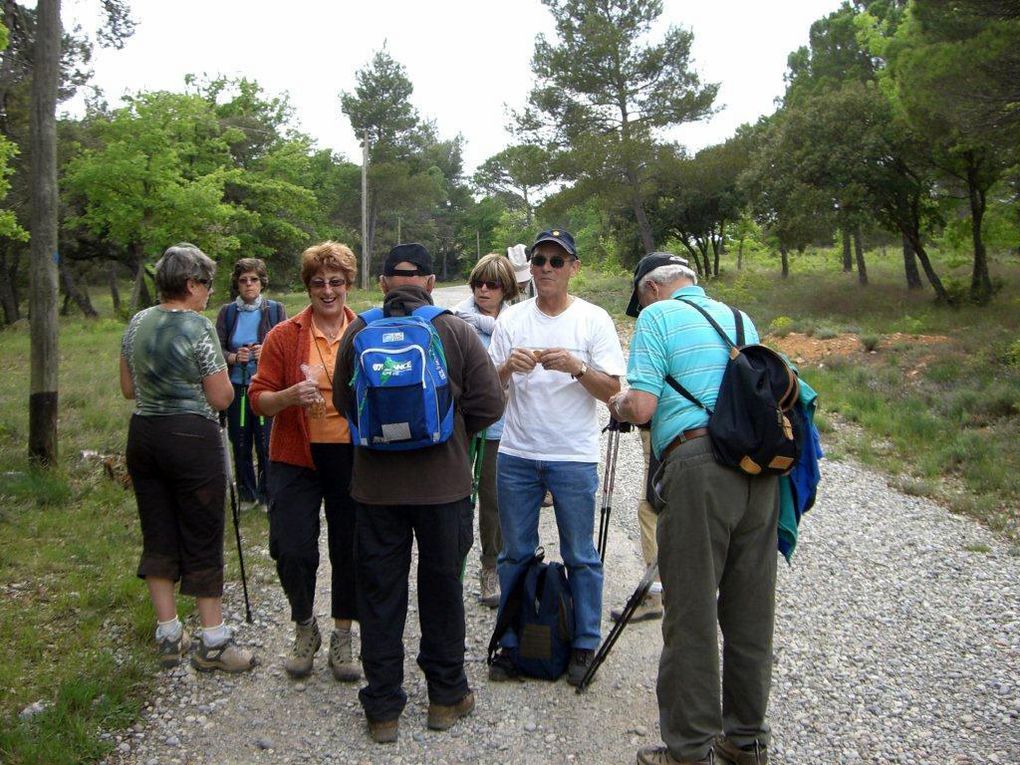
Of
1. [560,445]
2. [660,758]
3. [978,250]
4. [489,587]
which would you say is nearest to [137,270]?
[978,250]

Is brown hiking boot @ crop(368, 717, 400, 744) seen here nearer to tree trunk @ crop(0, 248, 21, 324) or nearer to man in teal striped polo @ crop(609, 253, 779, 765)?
man in teal striped polo @ crop(609, 253, 779, 765)

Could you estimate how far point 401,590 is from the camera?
3.53 m

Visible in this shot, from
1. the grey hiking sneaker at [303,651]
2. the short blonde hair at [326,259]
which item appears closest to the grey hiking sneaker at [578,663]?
the grey hiking sneaker at [303,651]

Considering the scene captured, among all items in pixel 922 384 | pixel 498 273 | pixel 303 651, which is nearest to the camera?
pixel 303 651

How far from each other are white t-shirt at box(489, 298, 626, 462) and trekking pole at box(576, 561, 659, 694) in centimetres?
64

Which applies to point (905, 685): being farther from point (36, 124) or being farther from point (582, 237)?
point (582, 237)

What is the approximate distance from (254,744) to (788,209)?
75.7 ft

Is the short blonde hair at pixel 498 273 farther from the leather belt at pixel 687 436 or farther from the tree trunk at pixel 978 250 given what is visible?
the tree trunk at pixel 978 250

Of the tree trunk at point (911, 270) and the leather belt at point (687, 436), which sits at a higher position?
the tree trunk at point (911, 270)

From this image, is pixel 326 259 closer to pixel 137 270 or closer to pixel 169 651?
pixel 169 651

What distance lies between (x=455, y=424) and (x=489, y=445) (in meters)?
1.61

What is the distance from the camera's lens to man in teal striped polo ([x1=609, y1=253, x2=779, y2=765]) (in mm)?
2988

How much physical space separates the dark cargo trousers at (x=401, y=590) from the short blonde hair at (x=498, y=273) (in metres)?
2.01

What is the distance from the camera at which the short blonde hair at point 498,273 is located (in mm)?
5172
